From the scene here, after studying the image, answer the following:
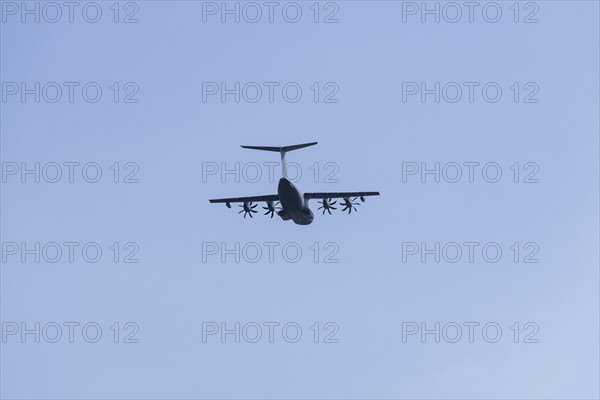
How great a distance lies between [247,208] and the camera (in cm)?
19025

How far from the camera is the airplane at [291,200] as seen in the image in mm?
176125

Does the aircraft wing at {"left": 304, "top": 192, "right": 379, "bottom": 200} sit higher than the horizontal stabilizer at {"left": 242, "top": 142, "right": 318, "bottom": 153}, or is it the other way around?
the horizontal stabilizer at {"left": 242, "top": 142, "right": 318, "bottom": 153}

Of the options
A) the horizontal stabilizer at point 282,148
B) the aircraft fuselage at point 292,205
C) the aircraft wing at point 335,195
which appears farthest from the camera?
the aircraft wing at point 335,195

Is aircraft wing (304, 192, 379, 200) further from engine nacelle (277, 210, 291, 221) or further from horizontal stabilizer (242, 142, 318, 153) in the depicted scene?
horizontal stabilizer (242, 142, 318, 153)

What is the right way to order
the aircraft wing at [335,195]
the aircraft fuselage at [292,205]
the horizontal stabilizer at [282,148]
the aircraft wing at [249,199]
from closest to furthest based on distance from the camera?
the aircraft fuselage at [292,205] → the horizontal stabilizer at [282,148] → the aircraft wing at [335,195] → the aircraft wing at [249,199]

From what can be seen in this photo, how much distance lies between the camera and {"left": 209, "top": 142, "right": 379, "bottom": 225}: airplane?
17612 cm

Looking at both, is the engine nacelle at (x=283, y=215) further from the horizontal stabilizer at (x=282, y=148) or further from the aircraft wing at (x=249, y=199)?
the horizontal stabilizer at (x=282, y=148)

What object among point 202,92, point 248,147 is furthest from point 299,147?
point 202,92

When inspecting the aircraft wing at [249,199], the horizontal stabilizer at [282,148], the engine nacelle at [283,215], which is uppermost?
the horizontal stabilizer at [282,148]

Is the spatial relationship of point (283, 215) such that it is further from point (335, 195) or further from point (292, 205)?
point (335, 195)

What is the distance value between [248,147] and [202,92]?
16314 mm

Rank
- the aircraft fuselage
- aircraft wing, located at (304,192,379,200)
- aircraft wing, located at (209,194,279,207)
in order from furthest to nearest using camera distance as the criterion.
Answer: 1. aircraft wing, located at (209,194,279,207)
2. aircraft wing, located at (304,192,379,200)
3. the aircraft fuselage

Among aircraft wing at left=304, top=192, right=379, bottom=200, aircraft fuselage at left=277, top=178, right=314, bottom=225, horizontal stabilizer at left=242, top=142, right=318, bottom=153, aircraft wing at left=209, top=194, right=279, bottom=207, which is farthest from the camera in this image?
aircraft wing at left=209, top=194, right=279, bottom=207

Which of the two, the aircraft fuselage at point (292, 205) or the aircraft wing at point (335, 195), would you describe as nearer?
the aircraft fuselage at point (292, 205)
